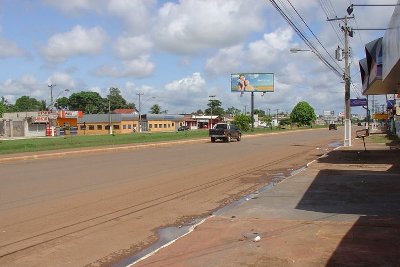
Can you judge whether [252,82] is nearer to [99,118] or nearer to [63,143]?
[99,118]

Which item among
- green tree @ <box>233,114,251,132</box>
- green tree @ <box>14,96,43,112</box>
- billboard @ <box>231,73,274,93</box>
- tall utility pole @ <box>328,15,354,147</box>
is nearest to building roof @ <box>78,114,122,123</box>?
billboard @ <box>231,73,274,93</box>

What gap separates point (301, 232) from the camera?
7965 mm

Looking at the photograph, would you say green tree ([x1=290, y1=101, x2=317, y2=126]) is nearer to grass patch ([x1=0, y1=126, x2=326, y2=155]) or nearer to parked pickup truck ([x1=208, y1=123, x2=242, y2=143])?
grass patch ([x1=0, y1=126, x2=326, y2=155])

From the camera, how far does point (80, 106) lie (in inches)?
7146

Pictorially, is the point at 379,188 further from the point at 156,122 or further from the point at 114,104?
the point at 114,104

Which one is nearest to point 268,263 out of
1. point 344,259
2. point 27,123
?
point 344,259

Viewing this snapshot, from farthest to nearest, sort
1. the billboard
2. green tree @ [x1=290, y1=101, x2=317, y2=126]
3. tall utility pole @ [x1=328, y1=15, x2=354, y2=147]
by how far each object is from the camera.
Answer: green tree @ [x1=290, y1=101, x2=317, y2=126]
the billboard
tall utility pole @ [x1=328, y1=15, x2=354, y2=147]

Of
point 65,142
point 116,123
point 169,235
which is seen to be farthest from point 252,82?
point 169,235

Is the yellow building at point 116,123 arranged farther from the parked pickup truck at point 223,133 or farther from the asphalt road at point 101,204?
the asphalt road at point 101,204

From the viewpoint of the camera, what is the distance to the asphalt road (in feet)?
24.1

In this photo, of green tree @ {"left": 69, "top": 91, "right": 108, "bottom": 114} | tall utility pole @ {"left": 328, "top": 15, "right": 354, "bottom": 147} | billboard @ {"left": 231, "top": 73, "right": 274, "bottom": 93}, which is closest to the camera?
tall utility pole @ {"left": 328, "top": 15, "right": 354, "bottom": 147}

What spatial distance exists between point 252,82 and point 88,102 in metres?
106

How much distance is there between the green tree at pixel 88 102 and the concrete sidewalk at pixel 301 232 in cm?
16984

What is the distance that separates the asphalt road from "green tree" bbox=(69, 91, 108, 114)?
16123 centimetres
